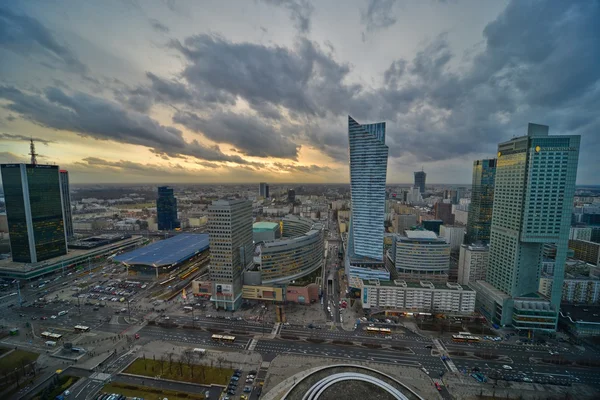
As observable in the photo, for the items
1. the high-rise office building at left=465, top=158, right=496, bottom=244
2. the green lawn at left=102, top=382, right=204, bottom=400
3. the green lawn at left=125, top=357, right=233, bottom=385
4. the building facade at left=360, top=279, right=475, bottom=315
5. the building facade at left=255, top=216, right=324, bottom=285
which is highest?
the high-rise office building at left=465, top=158, right=496, bottom=244

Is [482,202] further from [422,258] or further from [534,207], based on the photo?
[534,207]

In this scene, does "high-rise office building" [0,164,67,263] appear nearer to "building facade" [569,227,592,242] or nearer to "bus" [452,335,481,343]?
"bus" [452,335,481,343]

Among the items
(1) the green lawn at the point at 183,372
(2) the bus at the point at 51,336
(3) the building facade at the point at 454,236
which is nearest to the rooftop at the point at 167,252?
(2) the bus at the point at 51,336

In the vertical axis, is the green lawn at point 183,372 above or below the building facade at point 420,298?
below

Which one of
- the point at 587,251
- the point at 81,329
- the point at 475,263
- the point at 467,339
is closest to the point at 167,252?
the point at 81,329

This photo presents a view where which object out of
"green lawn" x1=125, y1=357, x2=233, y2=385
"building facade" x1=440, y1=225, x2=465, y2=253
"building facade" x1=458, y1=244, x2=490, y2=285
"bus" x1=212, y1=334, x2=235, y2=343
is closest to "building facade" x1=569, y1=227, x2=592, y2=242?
"building facade" x1=440, y1=225, x2=465, y2=253

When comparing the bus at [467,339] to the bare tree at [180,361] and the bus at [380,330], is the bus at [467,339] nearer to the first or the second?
the bus at [380,330]

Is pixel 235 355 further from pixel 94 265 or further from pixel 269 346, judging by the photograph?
pixel 94 265
